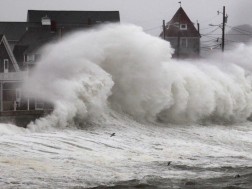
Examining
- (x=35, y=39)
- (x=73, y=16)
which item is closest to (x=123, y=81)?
(x=35, y=39)

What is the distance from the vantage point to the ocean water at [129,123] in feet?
38.5

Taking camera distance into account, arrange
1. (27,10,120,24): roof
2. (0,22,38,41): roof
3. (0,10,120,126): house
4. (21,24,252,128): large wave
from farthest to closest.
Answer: (27,10,120,24): roof, (0,22,38,41): roof, (21,24,252,128): large wave, (0,10,120,126): house

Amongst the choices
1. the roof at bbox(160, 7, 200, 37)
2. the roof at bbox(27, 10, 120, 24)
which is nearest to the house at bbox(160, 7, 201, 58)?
the roof at bbox(160, 7, 200, 37)

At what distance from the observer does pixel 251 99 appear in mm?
26781

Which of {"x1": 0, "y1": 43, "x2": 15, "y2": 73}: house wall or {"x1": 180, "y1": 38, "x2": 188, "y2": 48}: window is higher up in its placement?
{"x1": 180, "y1": 38, "x2": 188, "y2": 48}: window

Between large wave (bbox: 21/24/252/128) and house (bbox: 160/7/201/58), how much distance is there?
38.3 m

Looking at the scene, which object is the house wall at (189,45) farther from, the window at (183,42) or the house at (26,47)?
the house at (26,47)

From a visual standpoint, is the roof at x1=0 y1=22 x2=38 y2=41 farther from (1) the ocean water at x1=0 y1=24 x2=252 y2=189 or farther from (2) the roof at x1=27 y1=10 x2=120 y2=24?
(1) the ocean water at x1=0 y1=24 x2=252 y2=189

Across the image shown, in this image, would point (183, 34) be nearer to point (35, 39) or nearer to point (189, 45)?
point (189, 45)

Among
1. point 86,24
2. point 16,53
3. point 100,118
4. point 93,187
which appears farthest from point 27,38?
point 93,187

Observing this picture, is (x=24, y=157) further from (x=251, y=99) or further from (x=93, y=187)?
(x=251, y=99)

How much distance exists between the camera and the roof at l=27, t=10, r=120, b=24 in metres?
64.7

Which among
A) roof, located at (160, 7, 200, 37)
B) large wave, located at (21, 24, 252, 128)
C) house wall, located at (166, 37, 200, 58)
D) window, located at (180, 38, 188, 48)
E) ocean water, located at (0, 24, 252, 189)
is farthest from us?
window, located at (180, 38, 188, 48)

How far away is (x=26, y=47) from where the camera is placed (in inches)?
1962
